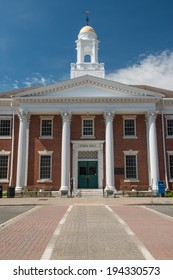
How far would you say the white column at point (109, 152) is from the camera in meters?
27.3

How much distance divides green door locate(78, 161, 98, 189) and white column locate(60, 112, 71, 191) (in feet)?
7.49

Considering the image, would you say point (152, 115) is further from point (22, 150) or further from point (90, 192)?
point (22, 150)

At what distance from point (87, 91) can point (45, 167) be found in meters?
8.73

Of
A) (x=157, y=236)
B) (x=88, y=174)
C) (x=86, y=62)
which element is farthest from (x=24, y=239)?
(x=86, y=62)

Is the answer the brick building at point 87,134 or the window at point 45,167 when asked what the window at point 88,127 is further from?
the window at point 45,167

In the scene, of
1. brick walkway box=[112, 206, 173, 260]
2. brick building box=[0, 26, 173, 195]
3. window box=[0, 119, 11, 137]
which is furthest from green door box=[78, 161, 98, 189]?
brick walkway box=[112, 206, 173, 260]

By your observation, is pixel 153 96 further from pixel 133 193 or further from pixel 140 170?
pixel 133 193

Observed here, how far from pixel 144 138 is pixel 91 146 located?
5452 mm

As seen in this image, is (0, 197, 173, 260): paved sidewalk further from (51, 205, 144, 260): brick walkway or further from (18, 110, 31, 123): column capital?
(18, 110, 31, 123): column capital

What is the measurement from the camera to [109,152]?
2772cm

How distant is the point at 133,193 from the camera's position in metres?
26.2

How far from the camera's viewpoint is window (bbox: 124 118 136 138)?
29672 millimetres
